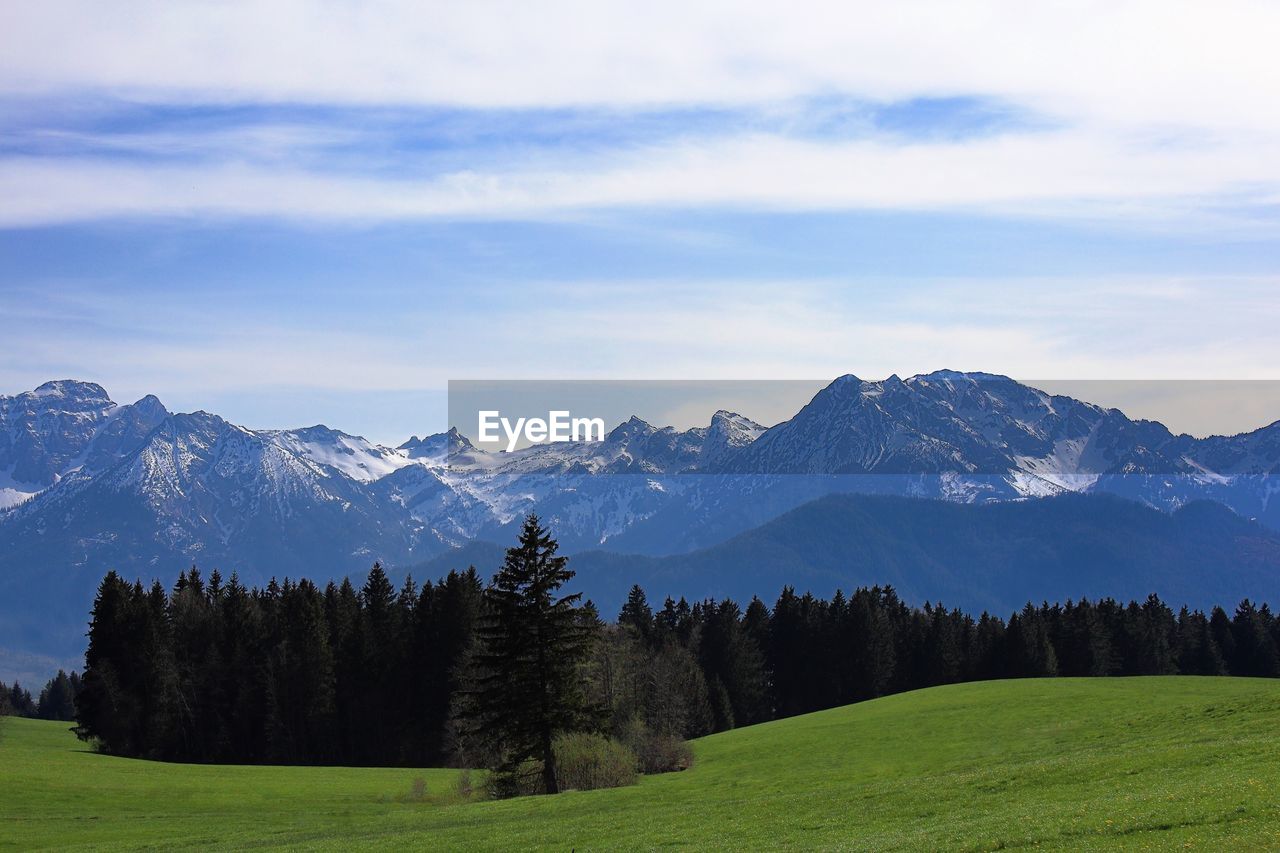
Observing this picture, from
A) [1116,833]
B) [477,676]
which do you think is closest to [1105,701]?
[477,676]

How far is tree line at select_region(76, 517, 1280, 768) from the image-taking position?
71.0m

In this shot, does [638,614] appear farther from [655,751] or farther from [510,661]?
[510,661]

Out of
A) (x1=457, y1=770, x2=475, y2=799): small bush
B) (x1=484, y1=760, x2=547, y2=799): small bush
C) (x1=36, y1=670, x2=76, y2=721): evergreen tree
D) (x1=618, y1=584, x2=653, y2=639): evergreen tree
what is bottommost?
(x1=36, y1=670, x2=76, y2=721): evergreen tree

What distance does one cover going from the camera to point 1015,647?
148125mm

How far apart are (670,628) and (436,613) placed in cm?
4308

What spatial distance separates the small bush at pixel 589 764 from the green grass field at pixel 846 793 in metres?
1.97

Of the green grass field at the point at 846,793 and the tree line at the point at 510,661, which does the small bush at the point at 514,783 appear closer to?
the tree line at the point at 510,661

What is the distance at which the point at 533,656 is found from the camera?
2795 inches

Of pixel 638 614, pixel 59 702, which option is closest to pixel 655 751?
pixel 638 614

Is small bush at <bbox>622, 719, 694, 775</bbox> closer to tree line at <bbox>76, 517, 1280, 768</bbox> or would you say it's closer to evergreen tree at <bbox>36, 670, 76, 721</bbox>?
tree line at <bbox>76, 517, 1280, 768</bbox>

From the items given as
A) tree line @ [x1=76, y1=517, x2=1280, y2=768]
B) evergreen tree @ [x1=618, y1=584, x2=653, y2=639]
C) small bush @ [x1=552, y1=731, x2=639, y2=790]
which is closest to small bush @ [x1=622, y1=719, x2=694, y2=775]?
tree line @ [x1=76, y1=517, x2=1280, y2=768]

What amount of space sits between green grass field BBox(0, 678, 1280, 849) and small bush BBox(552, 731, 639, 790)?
1967 mm

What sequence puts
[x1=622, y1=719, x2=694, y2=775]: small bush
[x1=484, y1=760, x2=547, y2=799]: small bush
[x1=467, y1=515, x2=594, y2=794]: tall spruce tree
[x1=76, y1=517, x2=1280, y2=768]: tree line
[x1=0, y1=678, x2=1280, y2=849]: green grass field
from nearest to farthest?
[x1=0, y1=678, x2=1280, y2=849]: green grass field < [x1=467, y1=515, x2=594, y2=794]: tall spruce tree < [x1=76, y1=517, x2=1280, y2=768]: tree line < [x1=484, y1=760, x2=547, y2=799]: small bush < [x1=622, y1=719, x2=694, y2=775]: small bush

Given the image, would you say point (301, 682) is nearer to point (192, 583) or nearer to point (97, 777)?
point (192, 583)
